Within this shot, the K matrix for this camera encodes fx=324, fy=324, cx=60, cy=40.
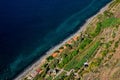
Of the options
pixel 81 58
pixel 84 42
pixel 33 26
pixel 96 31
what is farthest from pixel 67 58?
pixel 33 26

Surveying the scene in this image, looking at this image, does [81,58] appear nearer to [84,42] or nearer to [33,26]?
[84,42]

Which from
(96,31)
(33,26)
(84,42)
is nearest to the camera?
(84,42)

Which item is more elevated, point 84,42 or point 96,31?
point 96,31

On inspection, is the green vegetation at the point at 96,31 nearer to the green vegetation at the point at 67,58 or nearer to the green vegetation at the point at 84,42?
the green vegetation at the point at 84,42

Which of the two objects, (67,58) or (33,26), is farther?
(33,26)

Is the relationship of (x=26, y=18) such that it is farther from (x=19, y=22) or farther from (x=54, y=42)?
(x=54, y=42)

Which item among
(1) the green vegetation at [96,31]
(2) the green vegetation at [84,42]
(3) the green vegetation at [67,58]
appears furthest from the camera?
(1) the green vegetation at [96,31]

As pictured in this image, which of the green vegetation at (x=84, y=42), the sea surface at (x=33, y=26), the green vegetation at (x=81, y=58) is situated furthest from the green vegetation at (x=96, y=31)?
the sea surface at (x=33, y=26)

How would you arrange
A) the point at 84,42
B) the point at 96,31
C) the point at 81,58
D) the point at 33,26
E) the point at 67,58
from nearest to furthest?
1. the point at 81,58
2. the point at 67,58
3. the point at 84,42
4. the point at 96,31
5. the point at 33,26
